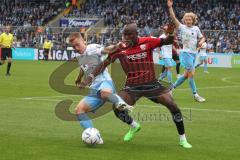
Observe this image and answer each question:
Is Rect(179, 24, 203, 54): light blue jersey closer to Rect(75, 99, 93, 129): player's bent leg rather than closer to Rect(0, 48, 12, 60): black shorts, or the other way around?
Rect(75, 99, 93, 129): player's bent leg

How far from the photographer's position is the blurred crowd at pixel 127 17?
4388cm

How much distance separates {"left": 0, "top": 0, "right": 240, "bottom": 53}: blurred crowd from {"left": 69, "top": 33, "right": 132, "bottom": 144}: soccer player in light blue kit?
33.3m

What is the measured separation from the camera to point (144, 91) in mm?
10375

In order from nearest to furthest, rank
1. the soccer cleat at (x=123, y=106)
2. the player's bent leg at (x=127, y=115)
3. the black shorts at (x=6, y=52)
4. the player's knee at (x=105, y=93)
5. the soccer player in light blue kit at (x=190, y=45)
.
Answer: the soccer cleat at (x=123, y=106) → the player's knee at (x=105, y=93) → the player's bent leg at (x=127, y=115) → the soccer player in light blue kit at (x=190, y=45) → the black shorts at (x=6, y=52)

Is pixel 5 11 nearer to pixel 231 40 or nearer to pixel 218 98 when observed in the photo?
pixel 231 40

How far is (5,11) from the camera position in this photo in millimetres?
64000

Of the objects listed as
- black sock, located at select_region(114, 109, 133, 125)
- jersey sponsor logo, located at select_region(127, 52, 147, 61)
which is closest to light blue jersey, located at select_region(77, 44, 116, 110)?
black sock, located at select_region(114, 109, 133, 125)

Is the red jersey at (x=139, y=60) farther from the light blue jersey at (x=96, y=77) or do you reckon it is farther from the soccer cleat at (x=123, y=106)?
the soccer cleat at (x=123, y=106)

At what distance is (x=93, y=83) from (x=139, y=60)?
88 centimetres

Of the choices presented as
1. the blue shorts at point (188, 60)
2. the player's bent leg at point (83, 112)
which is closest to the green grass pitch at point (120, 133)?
the player's bent leg at point (83, 112)

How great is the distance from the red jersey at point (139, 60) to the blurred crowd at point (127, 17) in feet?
109

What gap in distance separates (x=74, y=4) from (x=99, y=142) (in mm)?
52365

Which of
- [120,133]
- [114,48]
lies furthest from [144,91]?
[120,133]

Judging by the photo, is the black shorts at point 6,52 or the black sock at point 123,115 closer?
the black sock at point 123,115
